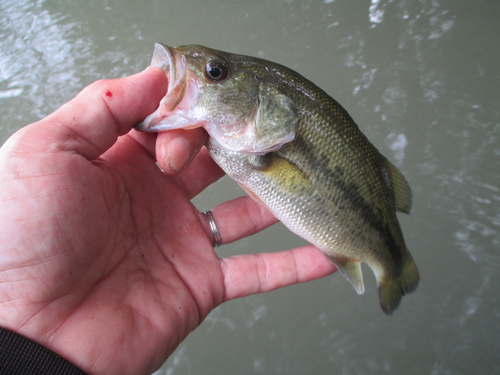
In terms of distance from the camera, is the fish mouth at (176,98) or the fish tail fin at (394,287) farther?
the fish tail fin at (394,287)

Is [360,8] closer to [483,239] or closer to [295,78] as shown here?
[483,239]

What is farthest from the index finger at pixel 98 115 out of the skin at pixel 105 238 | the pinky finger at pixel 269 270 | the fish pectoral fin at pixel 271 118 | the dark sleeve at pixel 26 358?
the pinky finger at pixel 269 270

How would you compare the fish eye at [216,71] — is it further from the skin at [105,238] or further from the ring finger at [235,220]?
the ring finger at [235,220]

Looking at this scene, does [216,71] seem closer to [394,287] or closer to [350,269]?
[350,269]

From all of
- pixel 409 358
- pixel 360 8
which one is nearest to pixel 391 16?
pixel 360 8

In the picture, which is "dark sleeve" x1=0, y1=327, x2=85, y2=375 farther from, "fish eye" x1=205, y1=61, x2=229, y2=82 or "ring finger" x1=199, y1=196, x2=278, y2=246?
"fish eye" x1=205, y1=61, x2=229, y2=82

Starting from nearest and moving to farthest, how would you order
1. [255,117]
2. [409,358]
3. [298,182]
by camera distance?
1. [255,117]
2. [298,182]
3. [409,358]

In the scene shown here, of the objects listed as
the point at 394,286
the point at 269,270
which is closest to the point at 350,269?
the point at 394,286
